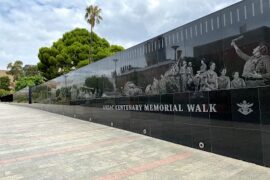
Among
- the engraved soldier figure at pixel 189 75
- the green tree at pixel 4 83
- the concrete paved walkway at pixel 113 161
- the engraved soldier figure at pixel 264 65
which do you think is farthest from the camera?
the green tree at pixel 4 83

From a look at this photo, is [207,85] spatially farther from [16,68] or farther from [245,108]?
[16,68]

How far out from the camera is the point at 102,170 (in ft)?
17.9

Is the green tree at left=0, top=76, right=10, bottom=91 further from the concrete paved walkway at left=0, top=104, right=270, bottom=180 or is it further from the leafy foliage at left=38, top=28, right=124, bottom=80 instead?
the concrete paved walkway at left=0, top=104, right=270, bottom=180

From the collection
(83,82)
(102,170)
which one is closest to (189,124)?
(102,170)

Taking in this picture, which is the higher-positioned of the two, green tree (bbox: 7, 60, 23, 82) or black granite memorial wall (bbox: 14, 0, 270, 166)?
green tree (bbox: 7, 60, 23, 82)

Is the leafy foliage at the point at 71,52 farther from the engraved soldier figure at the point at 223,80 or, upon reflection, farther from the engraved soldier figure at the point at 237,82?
the engraved soldier figure at the point at 237,82

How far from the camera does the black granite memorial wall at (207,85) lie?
18.0 ft

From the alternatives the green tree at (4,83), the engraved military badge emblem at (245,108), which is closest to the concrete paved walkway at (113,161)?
the engraved military badge emblem at (245,108)

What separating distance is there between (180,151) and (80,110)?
347 inches

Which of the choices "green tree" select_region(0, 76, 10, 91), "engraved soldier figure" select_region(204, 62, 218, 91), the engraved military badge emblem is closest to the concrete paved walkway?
the engraved military badge emblem

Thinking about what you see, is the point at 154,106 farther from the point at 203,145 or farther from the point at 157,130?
the point at 203,145

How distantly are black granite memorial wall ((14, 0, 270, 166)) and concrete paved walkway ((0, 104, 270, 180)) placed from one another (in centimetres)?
41

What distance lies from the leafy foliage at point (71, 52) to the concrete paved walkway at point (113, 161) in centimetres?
2329

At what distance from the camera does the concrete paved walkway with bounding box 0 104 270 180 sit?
508 cm
